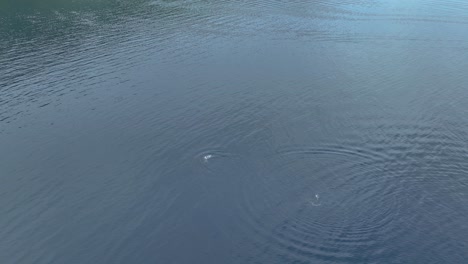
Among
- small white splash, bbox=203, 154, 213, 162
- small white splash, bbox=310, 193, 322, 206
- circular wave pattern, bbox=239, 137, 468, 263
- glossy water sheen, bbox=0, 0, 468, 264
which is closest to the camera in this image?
circular wave pattern, bbox=239, 137, 468, 263

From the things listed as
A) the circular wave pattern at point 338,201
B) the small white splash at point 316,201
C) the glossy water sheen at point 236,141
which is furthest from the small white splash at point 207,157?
the small white splash at point 316,201

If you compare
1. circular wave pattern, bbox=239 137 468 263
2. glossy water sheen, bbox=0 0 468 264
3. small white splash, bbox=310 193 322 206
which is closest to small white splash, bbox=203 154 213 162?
glossy water sheen, bbox=0 0 468 264

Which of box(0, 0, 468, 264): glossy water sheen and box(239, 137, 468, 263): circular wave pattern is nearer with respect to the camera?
box(239, 137, 468, 263): circular wave pattern

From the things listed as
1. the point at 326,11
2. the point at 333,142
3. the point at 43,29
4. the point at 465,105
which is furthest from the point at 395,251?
the point at 43,29

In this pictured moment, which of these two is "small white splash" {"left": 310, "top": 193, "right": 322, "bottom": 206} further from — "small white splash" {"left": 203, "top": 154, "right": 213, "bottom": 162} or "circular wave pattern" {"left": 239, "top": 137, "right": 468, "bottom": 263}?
"small white splash" {"left": 203, "top": 154, "right": 213, "bottom": 162}

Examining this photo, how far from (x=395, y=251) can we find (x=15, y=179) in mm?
44970

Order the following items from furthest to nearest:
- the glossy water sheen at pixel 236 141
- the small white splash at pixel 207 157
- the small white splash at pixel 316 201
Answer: the small white splash at pixel 207 157 < the small white splash at pixel 316 201 < the glossy water sheen at pixel 236 141

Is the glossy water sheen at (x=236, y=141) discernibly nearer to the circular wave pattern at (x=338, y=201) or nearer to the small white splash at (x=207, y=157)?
the circular wave pattern at (x=338, y=201)

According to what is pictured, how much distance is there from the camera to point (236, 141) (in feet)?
204

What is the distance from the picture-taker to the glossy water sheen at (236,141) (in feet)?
154

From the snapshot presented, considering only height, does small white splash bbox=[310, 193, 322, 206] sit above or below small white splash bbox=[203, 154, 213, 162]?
below

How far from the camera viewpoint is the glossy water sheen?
47.1 meters

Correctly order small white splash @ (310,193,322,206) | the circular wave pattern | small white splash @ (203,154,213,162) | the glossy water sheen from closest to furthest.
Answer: the circular wave pattern → the glossy water sheen → small white splash @ (310,193,322,206) → small white splash @ (203,154,213,162)

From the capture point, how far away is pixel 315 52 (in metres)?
88.8
